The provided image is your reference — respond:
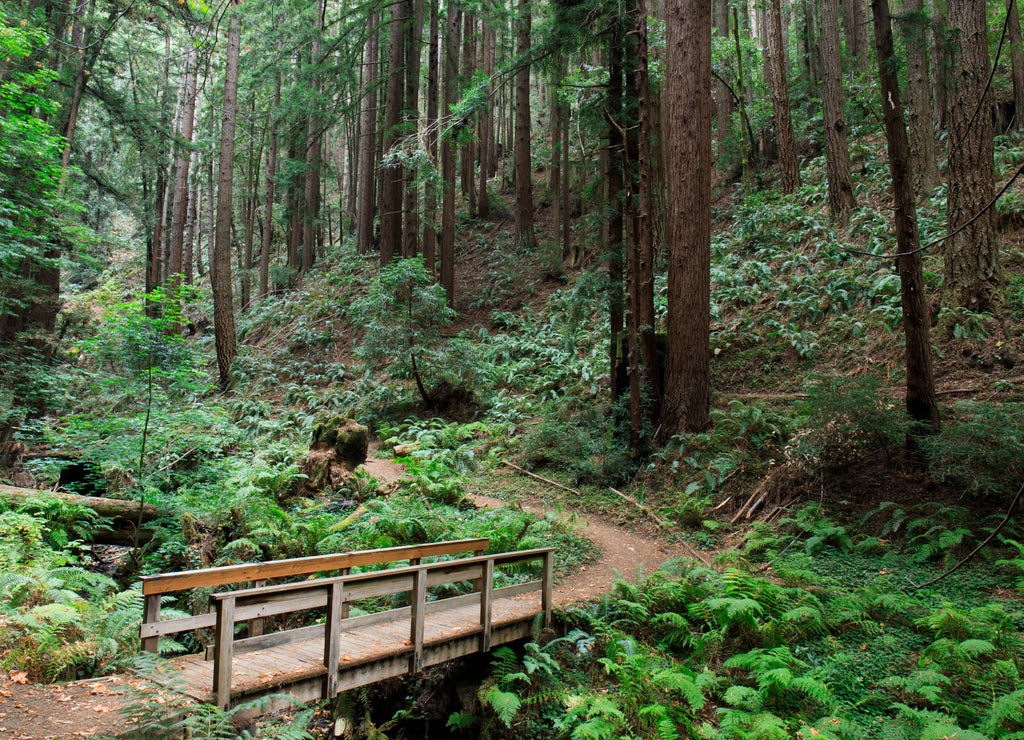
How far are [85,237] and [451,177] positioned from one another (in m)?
11.2

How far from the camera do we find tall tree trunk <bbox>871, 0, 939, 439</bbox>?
7.57m

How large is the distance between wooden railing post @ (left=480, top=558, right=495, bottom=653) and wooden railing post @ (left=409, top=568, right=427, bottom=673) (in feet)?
2.47

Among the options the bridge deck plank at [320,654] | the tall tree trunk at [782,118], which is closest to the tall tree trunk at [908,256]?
the bridge deck plank at [320,654]

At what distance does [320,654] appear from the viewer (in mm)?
4637

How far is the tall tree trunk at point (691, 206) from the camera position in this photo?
33.3 ft

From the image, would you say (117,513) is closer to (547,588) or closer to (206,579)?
(206,579)

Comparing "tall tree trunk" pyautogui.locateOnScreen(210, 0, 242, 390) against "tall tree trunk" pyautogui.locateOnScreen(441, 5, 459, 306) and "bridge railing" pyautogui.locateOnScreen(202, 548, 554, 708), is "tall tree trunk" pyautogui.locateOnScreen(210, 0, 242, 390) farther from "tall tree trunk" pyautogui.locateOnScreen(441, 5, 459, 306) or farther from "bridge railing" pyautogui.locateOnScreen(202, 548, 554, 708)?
"bridge railing" pyautogui.locateOnScreen(202, 548, 554, 708)

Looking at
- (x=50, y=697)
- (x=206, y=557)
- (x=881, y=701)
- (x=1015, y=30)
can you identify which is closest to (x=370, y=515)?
(x=206, y=557)

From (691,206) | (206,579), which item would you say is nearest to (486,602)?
(206,579)

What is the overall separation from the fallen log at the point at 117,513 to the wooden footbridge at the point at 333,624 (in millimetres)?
3854

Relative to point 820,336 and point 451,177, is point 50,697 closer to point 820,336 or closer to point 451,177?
point 820,336

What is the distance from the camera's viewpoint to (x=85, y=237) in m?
12.3

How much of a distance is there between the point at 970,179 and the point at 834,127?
19.3 feet

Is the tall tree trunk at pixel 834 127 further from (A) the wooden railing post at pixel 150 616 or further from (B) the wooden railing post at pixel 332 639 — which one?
(A) the wooden railing post at pixel 150 616
